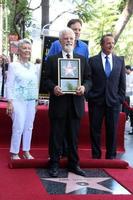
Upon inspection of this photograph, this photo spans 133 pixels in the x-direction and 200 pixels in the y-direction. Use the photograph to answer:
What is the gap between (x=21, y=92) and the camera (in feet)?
21.0

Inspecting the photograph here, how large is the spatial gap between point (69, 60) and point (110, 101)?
4.23 ft

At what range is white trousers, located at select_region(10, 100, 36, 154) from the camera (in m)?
6.41

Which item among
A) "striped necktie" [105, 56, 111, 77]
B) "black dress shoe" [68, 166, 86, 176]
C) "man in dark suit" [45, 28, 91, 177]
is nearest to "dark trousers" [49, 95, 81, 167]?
"man in dark suit" [45, 28, 91, 177]

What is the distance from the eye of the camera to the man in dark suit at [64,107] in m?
5.72

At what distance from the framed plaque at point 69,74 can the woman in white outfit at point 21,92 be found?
2.74 ft

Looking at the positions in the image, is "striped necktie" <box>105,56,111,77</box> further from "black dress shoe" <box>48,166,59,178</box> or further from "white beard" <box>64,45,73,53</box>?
"black dress shoe" <box>48,166,59,178</box>

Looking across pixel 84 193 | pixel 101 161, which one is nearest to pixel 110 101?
pixel 101 161

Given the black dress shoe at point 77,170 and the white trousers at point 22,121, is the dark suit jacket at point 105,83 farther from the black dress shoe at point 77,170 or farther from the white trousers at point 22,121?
the black dress shoe at point 77,170

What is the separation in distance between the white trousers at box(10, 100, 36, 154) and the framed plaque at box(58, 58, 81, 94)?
94 cm

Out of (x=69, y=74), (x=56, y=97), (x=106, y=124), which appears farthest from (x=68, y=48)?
(x=106, y=124)

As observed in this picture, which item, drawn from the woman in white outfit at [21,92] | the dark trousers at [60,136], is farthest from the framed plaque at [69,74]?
the woman in white outfit at [21,92]

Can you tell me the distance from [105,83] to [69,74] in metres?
1.11

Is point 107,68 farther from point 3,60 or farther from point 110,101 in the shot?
point 3,60

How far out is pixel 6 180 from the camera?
547cm
